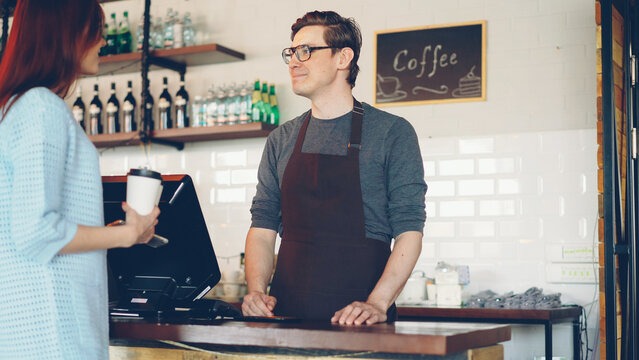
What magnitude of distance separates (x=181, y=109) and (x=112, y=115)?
0.52 meters

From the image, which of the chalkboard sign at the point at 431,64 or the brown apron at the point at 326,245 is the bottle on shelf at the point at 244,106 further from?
the brown apron at the point at 326,245

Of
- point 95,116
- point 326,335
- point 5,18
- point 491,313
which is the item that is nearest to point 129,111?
point 95,116

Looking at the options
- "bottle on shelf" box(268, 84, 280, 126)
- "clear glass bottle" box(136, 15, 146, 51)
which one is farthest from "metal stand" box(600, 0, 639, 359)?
"clear glass bottle" box(136, 15, 146, 51)

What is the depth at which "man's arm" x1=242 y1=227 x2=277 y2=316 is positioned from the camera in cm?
215

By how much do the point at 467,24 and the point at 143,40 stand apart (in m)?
1.89

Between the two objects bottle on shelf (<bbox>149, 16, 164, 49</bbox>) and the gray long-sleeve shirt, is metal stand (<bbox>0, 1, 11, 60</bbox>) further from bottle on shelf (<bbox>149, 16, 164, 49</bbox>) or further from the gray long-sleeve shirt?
the gray long-sleeve shirt

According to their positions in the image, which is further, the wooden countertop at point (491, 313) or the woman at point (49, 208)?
the wooden countertop at point (491, 313)

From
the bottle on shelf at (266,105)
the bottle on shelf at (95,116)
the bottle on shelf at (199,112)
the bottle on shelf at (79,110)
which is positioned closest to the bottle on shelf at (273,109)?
the bottle on shelf at (266,105)

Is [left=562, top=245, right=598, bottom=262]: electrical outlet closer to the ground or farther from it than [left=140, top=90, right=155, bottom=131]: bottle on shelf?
closer to the ground

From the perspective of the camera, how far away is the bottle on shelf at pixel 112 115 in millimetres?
5016

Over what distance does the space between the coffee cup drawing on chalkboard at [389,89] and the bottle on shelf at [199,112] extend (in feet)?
3.40

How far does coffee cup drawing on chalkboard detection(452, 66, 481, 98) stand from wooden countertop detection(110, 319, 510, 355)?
2554 mm

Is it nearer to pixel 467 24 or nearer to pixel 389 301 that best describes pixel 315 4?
pixel 467 24

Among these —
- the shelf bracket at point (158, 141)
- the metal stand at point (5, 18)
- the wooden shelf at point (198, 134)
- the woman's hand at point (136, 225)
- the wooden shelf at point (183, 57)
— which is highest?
the metal stand at point (5, 18)
